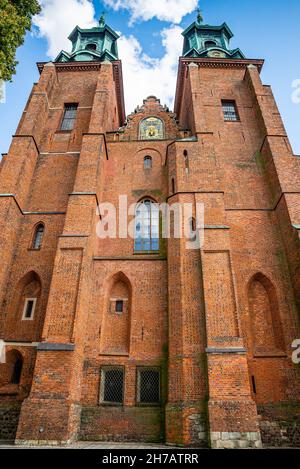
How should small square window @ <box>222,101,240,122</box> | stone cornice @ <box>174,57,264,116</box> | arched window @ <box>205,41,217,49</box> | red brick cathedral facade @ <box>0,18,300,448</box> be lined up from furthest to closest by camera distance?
arched window @ <box>205,41,217,49</box> → stone cornice @ <box>174,57,264,116</box> → small square window @ <box>222,101,240,122</box> → red brick cathedral facade @ <box>0,18,300,448</box>

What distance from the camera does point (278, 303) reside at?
39.0ft

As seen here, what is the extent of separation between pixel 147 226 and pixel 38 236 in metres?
4.92

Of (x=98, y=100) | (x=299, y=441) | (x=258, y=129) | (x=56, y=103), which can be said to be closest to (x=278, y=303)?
(x=299, y=441)

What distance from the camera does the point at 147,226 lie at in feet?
47.2

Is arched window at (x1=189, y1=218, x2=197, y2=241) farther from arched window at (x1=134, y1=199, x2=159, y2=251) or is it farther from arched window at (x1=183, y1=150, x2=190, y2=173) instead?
arched window at (x1=183, y1=150, x2=190, y2=173)

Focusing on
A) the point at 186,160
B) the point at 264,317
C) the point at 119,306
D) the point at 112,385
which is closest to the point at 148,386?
the point at 112,385

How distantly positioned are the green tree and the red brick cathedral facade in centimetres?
521

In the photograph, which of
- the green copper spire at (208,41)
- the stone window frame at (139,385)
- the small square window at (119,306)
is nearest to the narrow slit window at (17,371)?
the small square window at (119,306)

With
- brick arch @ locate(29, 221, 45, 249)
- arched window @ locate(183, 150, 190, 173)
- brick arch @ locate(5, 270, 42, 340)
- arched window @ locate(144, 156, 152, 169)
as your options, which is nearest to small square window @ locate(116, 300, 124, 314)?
brick arch @ locate(5, 270, 42, 340)

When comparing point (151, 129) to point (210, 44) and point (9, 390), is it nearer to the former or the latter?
point (210, 44)

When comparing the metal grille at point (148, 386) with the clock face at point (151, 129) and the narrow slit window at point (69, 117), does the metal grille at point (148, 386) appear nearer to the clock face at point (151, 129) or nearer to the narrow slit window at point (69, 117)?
the clock face at point (151, 129)

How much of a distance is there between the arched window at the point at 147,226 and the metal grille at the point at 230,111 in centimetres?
753

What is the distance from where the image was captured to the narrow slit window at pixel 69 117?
18.2 meters

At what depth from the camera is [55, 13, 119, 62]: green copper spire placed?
2309 cm
